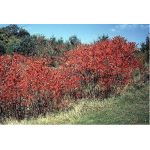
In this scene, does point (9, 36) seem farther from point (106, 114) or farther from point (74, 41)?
point (106, 114)

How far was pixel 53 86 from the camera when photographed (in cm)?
672

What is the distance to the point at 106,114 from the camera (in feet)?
21.6

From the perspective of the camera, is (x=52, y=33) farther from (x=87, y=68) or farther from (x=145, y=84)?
(x=145, y=84)

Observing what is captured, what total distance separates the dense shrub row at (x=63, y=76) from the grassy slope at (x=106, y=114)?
0.51m

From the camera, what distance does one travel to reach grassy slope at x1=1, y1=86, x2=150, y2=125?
20.2ft

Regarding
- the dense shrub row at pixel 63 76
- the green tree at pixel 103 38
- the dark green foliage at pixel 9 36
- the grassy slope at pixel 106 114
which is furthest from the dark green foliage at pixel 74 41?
the grassy slope at pixel 106 114

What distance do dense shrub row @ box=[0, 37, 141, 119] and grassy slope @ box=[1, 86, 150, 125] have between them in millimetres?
507

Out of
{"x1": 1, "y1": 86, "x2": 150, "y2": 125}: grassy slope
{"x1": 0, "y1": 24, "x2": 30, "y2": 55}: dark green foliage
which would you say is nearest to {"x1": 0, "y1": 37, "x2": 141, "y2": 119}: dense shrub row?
{"x1": 0, "y1": 24, "x2": 30, "y2": 55}: dark green foliage

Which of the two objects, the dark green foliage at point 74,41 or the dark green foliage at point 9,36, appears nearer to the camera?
the dark green foliage at point 9,36

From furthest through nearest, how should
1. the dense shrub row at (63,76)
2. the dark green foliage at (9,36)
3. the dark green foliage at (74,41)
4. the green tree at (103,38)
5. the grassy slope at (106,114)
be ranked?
the dark green foliage at (74,41) → the green tree at (103,38) → the dark green foliage at (9,36) → the dense shrub row at (63,76) → the grassy slope at (106,114)

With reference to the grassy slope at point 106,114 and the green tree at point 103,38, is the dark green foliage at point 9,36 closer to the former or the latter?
the grassy slope at point 106,114

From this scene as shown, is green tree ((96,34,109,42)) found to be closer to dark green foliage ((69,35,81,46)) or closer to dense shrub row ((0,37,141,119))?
dense shrub row ((0,37,141,119))

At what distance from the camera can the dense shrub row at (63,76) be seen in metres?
6.61

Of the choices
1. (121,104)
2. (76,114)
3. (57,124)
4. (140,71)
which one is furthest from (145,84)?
(57,124)
